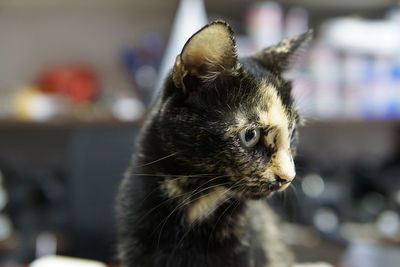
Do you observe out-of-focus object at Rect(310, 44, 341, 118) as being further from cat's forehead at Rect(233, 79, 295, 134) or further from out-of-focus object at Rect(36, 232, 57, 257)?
cat's forehead at Rect(233, 79, 295, 134)

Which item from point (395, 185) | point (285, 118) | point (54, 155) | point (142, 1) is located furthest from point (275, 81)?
point (54, 155)

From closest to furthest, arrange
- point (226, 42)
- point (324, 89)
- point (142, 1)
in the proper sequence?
point (226, 42) → point (324, 89) → point (142, 1)

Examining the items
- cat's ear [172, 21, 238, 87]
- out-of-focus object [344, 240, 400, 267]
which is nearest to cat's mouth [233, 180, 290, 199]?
cat's ear [172, 21, 238, 87]

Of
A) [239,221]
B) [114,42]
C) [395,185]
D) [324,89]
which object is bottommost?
[395,185]

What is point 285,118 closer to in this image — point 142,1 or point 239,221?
point 239,221

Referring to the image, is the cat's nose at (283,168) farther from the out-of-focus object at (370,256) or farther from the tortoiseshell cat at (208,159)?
the out-of-focus object at (370,256)

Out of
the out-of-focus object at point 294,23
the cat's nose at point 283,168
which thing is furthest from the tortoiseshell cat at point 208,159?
the out-of-focus object at point 294,23
